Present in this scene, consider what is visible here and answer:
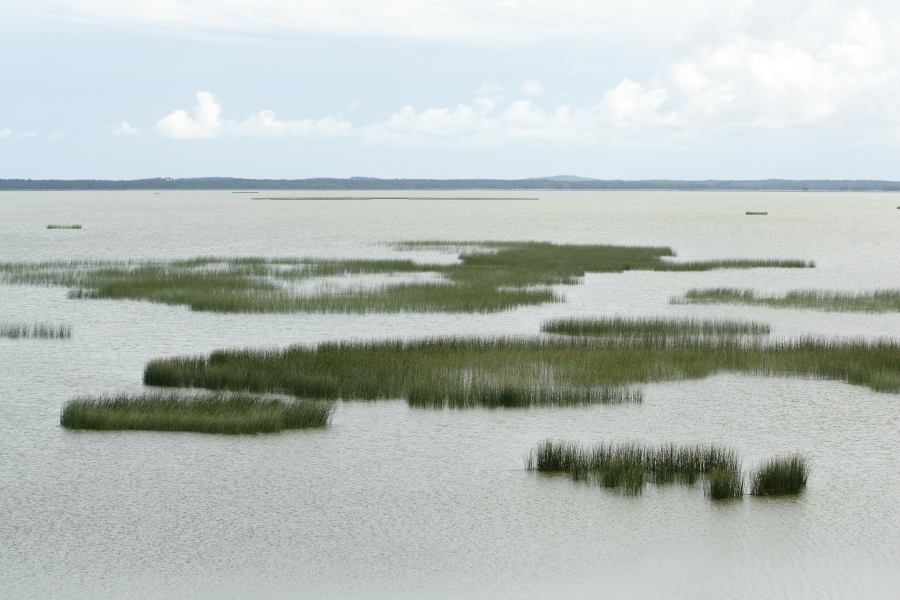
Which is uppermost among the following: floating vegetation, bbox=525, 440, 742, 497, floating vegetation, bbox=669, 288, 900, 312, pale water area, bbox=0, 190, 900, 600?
floating vegetation, bbox=669, 288, 900, 312

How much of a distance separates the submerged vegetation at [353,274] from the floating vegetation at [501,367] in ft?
24.0

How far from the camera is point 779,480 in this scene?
11.5 metres

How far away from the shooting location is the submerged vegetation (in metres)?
27.6

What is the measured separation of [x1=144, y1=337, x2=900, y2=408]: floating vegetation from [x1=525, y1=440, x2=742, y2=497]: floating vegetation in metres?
3.23

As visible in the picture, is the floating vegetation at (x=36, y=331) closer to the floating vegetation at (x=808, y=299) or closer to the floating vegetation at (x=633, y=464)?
the floating vegetation at (x=633, y=464)

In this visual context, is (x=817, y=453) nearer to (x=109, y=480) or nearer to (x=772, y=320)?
(x=109, y=480)

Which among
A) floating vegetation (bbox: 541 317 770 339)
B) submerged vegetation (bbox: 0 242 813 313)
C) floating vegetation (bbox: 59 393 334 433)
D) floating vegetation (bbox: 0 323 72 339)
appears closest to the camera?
floating vegetation (bbox: 59 393 334 433)

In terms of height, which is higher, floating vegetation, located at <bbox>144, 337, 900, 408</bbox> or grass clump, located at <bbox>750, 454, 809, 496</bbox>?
floating vegetation, located at <bbox>144, 337, 900, 408</bbox>

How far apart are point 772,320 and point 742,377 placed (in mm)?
7599

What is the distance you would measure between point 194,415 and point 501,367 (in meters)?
5.68

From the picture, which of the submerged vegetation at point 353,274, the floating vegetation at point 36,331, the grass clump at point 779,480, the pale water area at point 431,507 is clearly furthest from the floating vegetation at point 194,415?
the submerged vegetation at point 353,274

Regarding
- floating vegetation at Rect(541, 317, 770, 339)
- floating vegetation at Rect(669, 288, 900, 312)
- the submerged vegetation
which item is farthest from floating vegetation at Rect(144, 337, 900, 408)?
the submerged vegetation

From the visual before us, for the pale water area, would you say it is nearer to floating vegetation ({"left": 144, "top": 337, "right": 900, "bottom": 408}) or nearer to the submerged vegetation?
floating vegetation ({"left": 144, "top": 337, "right": 900, "bottom": 408})

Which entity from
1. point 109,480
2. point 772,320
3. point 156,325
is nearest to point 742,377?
point 772,320
